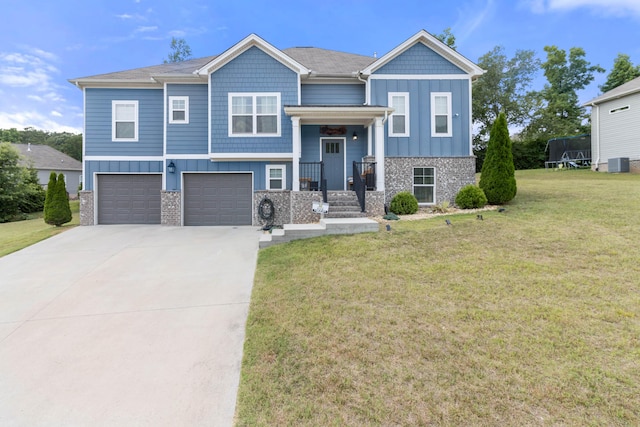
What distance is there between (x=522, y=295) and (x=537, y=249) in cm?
220

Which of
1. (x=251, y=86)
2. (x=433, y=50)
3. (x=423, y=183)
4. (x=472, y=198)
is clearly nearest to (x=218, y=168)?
(x=251, y=86)

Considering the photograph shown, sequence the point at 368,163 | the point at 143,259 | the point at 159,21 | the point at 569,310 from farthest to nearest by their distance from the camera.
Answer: the point at 159,21 → the point at 368,163 → the point at 143,259 → the point at 569,310

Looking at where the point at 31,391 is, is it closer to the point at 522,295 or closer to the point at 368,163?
the point at 522,295

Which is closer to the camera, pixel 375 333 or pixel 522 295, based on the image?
pixel 375 333

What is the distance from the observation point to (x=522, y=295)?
4020mm

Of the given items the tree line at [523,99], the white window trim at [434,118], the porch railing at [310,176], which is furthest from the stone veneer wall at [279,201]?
the tree line at [523,99]

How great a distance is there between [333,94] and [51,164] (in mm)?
32039

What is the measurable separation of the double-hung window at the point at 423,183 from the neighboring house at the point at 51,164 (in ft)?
109

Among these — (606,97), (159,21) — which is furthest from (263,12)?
(606,97)

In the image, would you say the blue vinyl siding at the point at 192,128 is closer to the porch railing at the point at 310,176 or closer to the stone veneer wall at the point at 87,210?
the stone veneer wall at the point at 87,210

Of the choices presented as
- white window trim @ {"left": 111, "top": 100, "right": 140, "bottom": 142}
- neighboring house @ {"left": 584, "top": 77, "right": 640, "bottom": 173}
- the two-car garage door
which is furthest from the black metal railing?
neighboring house @ {"left": 584, "top": 77, "right": 640, "bottom": 173}

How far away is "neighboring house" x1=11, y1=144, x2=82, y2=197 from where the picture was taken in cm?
2912

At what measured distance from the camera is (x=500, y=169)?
9.91m

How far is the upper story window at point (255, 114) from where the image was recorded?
11.1 m
